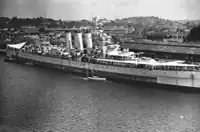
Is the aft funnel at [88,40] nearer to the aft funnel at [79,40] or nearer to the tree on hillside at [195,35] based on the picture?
the aft funnel at [79,40]

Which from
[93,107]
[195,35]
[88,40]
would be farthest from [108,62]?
[195,35]

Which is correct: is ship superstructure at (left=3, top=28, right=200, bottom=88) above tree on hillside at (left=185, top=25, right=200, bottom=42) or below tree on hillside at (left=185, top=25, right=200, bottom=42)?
below

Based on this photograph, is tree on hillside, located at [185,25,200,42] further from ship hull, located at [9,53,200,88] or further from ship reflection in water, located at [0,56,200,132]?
ship reflection in water, located at [0,56,200,132]

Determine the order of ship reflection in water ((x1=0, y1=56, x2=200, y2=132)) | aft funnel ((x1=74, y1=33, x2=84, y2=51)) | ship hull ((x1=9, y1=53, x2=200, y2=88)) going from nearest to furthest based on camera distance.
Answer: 1. ship reflection in water ((x1=0, y1=56, x2=200, y2=132))
2. ship hull ((x1=9, y1=53, x2=200, y2=88))
3. aft funnel ((x1=74, y1=33, x2=84, y2=51))

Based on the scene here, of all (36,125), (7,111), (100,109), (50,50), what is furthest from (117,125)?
(50,50)

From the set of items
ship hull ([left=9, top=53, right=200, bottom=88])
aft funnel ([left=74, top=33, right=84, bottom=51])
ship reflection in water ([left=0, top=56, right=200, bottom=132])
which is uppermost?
aft funnel ([left=74, top=33, right=84, bottom=51])

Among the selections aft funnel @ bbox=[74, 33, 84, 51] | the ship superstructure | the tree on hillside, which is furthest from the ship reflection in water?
the tree on hillside

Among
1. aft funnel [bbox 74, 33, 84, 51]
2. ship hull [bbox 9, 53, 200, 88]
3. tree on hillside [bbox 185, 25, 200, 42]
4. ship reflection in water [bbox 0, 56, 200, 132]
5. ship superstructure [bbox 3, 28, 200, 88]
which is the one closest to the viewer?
ship reflection in water [bbox 0, 56, 200, 132]
